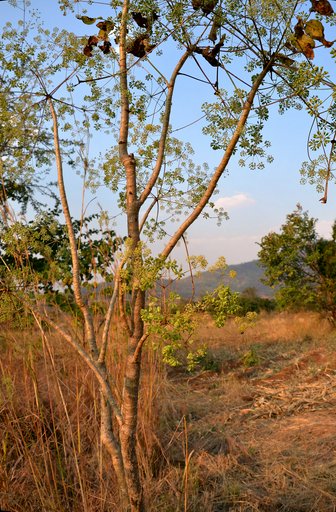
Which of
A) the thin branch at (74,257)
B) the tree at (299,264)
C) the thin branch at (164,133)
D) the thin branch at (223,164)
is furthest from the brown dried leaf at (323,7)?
the tree at (299,264)

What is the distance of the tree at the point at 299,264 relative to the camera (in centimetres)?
1044

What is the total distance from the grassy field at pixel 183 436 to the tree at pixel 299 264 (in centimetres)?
311

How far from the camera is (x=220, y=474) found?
12.5 feet

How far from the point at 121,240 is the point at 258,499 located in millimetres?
2011

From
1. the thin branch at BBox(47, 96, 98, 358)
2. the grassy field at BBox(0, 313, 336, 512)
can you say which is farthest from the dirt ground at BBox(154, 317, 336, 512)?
the thin branch at BBox(47, 96, 98, 358)

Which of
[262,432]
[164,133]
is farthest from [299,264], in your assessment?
[164,133]

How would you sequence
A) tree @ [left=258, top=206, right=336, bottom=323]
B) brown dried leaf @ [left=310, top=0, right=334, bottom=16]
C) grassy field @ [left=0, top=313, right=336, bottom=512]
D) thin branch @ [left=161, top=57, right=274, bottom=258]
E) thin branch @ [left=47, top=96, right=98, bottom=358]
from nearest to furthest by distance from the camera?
brown dried leaf @ [left=310, top=0, right=334, bottom=16] → thin branch @ [left=161, top=57, right=274, bottom=258] → thin branch @ [left=47, top=96, right=98, bottom=358] → grassy field @ [left=0, top=313, right=336, bottom=512] → tree @ [left=258, top=206, right=336, bottom=323]

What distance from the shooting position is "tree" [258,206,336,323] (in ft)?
34.2

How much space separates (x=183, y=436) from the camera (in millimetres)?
4465

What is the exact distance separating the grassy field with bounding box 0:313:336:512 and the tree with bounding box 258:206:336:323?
10.2 ft

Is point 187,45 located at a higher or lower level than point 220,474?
higher

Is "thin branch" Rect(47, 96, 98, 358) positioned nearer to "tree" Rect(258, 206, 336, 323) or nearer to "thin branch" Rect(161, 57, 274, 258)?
"thin branch" Rect(161, 57, 274, 258)

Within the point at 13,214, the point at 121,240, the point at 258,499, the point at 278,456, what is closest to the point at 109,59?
the point at 13,214

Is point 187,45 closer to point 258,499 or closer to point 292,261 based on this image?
point 258,499
